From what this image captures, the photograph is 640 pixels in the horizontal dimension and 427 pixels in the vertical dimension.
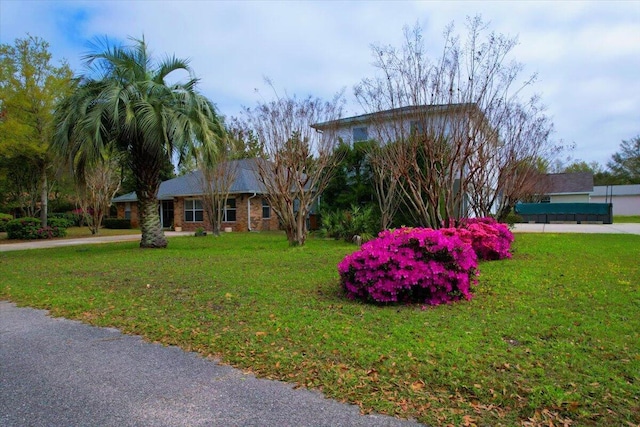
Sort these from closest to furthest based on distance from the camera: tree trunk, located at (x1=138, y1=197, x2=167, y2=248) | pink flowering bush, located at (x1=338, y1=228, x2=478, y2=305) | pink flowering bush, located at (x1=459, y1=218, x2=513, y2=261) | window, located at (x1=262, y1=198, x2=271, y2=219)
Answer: pink flowering bush, located at (x1=338, y1=228, x2=478, y2=305) → pink flowering bush, located at (x1=459, y1=218, x2=513, y2=261) → tree trunk, located at (x1=138, y1=197, x2=167, y2=248) → window, located at (x1=262, y1=198, x2=271, y2=219)

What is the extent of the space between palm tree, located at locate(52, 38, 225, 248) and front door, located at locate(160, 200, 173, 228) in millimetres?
15239

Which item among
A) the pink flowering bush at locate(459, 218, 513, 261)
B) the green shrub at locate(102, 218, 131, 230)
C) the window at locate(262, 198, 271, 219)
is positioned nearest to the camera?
the pink flowering bush at locate(459, 218, 513, 261)

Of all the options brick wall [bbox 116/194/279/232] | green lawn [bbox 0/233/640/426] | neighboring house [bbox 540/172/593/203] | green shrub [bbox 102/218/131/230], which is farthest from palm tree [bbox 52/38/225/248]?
neighboring house [bbox 540/172/593/203]

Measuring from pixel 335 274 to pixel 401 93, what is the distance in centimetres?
549

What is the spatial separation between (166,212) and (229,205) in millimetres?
6680

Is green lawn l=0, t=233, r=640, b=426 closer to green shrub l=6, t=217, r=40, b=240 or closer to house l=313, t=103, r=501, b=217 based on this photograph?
house l=313, t=103, r=501, b=217

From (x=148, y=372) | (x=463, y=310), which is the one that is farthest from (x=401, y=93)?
(x=148, y=372)

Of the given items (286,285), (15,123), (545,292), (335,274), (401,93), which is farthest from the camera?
(15,123)

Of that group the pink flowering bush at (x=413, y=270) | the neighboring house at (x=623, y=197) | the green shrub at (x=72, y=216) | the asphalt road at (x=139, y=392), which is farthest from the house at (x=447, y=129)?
the neighboring house at (x=623, y=197)

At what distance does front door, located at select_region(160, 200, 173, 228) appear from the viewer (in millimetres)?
29312

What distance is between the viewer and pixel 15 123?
19.7m

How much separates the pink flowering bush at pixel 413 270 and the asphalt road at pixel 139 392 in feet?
9.17

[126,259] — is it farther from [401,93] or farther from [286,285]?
[401,93]

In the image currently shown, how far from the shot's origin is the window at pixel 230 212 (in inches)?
989
